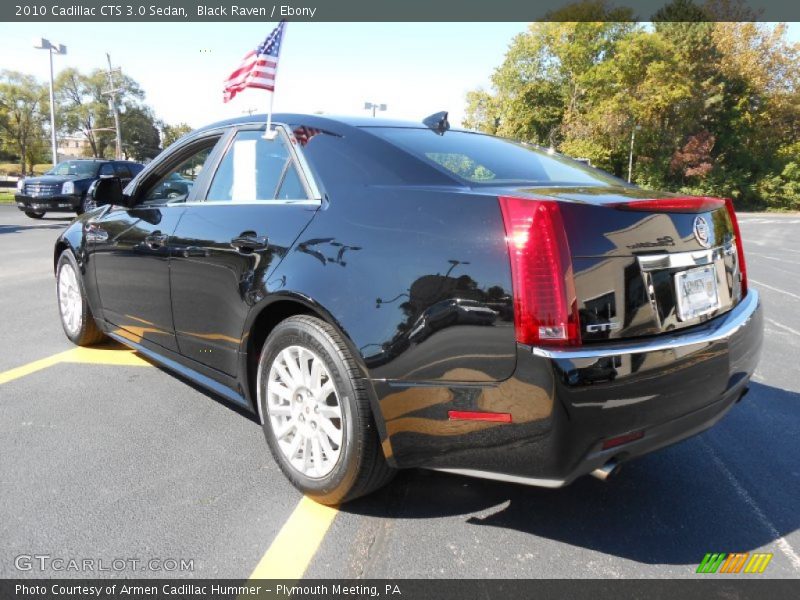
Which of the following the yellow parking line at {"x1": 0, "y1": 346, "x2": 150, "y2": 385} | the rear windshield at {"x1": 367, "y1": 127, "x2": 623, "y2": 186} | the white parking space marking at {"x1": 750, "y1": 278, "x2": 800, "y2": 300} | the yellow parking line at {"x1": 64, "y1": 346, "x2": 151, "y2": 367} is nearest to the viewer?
the rear windshield at {"x1": 367, "y1": 127, "x2": 623, "y2": 186}

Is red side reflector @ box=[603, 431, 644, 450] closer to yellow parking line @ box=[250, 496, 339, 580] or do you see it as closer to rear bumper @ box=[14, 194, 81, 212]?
yellow parking line @ box=[250, 496, 339, 580]

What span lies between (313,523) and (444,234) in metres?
1.27

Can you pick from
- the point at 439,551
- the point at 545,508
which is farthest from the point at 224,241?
the point at 545,508

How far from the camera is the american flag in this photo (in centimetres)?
378

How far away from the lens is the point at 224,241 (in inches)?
115

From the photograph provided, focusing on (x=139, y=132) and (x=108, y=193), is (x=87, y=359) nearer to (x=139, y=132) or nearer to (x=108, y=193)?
(x=108, y=193)

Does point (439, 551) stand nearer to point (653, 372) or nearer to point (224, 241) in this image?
point (653, 372)

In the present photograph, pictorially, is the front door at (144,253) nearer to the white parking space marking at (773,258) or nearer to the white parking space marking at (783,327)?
the white parking space marking at (783,327)

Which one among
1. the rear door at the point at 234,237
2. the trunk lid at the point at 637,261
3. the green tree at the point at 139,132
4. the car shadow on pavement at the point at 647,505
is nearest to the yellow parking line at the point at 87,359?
the rear door at the point at 234,237

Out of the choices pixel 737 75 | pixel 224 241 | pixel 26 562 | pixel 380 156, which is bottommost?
pixel 26 562

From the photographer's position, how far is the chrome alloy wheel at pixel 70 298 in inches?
181

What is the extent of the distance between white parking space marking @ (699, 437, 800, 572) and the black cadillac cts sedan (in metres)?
0.48

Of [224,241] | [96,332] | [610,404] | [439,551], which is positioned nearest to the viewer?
[610,404]

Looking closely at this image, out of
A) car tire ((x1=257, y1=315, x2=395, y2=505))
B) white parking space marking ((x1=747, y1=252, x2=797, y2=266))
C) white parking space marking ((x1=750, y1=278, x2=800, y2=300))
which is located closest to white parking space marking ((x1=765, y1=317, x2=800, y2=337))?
white parking space marking ((x1=750, y1=278, x2=800, y2=300))
